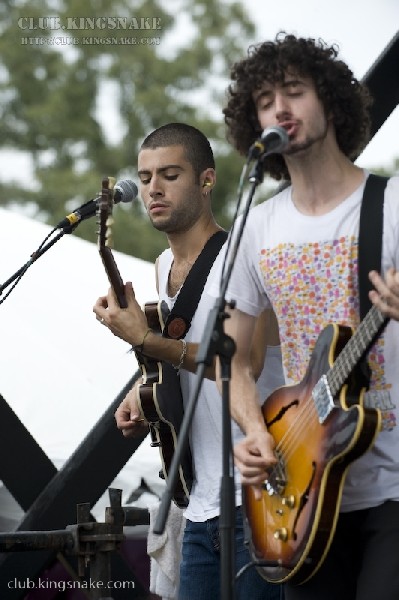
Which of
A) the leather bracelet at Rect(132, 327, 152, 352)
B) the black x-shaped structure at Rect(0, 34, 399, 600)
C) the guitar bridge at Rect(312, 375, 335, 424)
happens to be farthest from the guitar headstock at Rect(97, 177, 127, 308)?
the black x-shaped structure at Rect(0, 34, 399, 600)

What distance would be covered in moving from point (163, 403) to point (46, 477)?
1428 millimetres

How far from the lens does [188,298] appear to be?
401 centimetres

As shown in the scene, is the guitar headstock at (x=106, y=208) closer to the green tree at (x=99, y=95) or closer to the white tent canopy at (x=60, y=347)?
the white tent canopy at (x=60, y=347)

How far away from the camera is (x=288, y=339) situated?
3205 millimetres

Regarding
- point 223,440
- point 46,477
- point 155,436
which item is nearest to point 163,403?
point 155,436

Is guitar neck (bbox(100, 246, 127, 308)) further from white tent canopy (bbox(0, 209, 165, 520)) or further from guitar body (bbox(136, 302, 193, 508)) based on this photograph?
white tent canopy (bbox(0, 209, 165, 520))

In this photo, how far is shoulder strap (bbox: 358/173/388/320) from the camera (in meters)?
2.97

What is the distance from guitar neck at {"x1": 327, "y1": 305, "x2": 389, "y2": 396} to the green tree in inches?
636

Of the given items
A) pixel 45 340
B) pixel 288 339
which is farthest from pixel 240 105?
pixel 45 340

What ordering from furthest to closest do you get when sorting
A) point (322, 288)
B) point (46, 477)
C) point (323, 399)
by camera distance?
point (46, 477), point (322, 288), point (323, 399)

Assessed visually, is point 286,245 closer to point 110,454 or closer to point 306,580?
point 306,580

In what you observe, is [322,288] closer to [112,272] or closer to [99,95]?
[112,272]

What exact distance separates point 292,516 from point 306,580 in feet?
0.56

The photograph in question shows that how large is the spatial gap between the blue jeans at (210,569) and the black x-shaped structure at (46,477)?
128 centimetres
